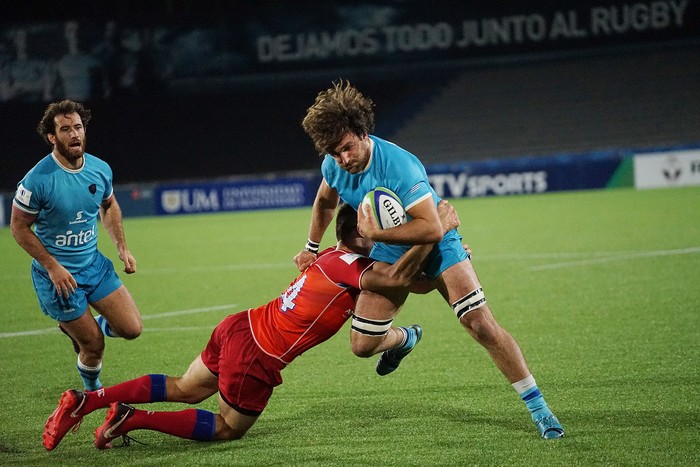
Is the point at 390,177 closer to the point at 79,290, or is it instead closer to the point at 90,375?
the point at 79,290

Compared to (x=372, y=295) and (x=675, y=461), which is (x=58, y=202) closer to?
(x=372, y=295)

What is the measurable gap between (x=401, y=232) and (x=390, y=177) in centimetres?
36

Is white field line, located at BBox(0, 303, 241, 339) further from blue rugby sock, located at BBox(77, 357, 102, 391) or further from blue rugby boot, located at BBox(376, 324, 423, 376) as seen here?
blue rugby boot, located at BBox(376, 324, 423, 376)

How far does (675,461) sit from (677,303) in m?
5.14

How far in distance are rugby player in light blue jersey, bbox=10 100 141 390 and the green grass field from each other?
593 mm

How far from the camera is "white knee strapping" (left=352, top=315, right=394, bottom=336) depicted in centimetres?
587

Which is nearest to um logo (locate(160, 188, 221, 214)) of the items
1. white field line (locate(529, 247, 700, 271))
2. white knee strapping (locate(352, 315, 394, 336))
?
white field line (locate(529, 247, 700, 271))

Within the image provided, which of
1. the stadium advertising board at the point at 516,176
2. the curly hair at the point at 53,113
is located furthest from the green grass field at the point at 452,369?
the stadium advertising board at the point at 516,176

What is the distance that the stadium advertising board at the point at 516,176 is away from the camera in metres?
27.2

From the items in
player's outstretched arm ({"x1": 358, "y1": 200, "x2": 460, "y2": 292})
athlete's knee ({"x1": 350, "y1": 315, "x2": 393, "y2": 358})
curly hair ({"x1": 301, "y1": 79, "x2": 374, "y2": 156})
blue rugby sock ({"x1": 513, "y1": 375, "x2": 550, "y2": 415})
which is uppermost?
curly hair ({"x1": 301, "y1": 79, "x2": 374, "y2": 156})

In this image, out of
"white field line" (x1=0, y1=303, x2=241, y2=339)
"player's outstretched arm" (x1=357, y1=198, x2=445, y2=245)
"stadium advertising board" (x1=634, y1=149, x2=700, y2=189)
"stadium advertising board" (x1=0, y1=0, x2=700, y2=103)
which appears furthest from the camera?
"stadium advertising board" (x1=0, y1=0, x2=700, y2=103)

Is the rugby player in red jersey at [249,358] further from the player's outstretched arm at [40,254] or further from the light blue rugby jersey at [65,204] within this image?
the light blue rugby jersey at [65,204]

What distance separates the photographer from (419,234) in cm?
525

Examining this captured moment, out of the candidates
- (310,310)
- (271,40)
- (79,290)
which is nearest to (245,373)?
(310,310)
